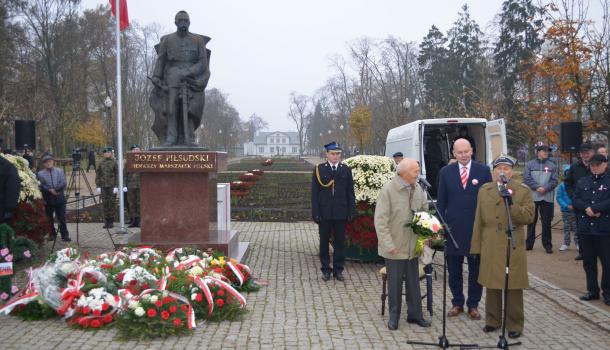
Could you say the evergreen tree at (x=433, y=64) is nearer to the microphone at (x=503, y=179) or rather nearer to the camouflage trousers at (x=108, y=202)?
the camouflage trousers at (x=108, y=202)

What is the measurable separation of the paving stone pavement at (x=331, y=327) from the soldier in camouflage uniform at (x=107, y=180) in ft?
20.8

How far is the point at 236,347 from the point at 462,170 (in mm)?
2975

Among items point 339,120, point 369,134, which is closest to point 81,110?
point 369,134

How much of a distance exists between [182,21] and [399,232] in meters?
5.48

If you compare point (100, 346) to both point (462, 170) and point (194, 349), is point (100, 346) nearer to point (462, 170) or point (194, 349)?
point (194, 349)

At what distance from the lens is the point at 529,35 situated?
138ft

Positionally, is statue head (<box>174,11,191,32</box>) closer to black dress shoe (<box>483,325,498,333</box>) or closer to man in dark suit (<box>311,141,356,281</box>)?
man in dark suit (<box>311,141,356,281</box>)

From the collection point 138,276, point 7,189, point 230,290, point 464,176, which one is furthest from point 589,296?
point 7,189

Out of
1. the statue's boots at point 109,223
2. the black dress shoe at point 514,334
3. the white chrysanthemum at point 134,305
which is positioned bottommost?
the black dress shoe at point 514,334

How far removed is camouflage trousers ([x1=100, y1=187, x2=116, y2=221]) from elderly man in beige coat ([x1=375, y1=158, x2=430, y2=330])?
8.90m

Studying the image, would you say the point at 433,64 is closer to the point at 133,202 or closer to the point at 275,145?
the point at 133,202

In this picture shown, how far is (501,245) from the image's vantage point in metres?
5.27

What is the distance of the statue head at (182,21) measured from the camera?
9016mm

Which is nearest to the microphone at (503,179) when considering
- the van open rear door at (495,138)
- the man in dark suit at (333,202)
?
the man in dark suit at (333,202)
